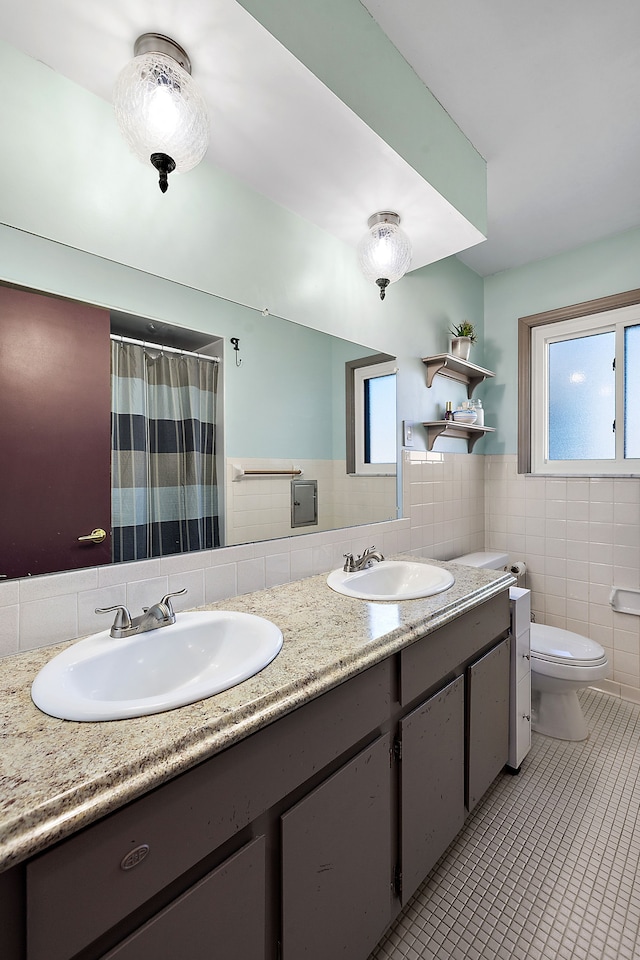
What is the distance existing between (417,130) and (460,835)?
245 centimetres

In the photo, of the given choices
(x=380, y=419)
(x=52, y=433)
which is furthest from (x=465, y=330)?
(x=52, y=433)

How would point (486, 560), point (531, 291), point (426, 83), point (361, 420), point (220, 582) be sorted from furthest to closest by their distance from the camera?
point (531, 291) < point (486, 560) < point (361, 420) < point (426, 83) < point (220, 582)

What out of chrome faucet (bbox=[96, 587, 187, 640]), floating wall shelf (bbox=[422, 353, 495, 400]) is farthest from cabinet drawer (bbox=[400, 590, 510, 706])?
floating wall shelf (bbox=[422, 353, 495, 400])

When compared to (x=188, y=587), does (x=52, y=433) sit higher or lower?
higher

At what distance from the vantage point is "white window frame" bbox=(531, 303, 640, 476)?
2438 mm

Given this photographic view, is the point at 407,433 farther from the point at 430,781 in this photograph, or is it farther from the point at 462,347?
the point at 430,781

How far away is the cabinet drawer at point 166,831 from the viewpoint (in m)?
0.55

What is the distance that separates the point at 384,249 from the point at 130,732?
1701 mm

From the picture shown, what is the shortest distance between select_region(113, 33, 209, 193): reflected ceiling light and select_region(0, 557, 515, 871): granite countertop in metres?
1.14

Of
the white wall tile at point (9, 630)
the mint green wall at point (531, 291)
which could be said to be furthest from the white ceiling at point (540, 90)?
the white wall tile at point (9, 630)

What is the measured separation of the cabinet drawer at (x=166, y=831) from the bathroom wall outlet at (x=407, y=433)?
57.9 inches

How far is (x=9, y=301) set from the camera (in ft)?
3.24

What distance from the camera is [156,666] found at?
1019 mm

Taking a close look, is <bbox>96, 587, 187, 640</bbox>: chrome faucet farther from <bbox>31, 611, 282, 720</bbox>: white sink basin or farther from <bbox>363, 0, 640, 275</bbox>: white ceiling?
<bbox>363, 0, 640, 275</bbox>: white ceiling
